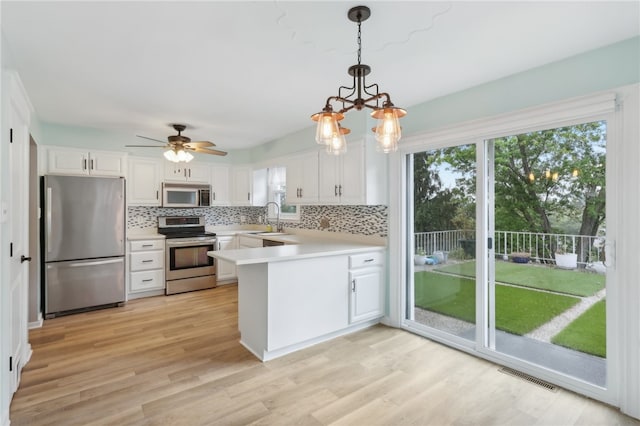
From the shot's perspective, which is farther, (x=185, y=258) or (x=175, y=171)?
(x=175, y=171)

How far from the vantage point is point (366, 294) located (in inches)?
131

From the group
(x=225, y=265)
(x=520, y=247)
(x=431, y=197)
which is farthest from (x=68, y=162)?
(x=520, y=247)

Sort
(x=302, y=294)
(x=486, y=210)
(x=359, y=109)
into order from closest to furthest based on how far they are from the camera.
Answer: (x=359, y=109)
(x=486, y=210)
(x=302, y=294)

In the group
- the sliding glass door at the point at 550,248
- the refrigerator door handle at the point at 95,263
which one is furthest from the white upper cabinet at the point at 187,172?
the sliding glass door at the point at 550,248

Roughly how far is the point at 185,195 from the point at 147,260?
1.15 metres

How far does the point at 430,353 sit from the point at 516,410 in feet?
2.77

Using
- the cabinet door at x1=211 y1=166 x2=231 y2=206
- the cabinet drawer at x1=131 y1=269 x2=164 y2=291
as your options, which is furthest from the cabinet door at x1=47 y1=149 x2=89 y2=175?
the cabinet door at x1=211 y1=166 x2=231 y2=206

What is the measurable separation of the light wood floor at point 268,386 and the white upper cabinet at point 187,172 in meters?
2.49

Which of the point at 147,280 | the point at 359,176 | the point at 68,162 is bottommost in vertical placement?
the point at 147,280

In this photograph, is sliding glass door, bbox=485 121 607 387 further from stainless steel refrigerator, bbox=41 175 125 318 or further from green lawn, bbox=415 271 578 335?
stainless steel refrigerator, bbox=41 175 125 318

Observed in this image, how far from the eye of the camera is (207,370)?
8.31 feet

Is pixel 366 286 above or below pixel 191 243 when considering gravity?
below

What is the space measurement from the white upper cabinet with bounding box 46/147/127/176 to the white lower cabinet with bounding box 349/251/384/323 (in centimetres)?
343

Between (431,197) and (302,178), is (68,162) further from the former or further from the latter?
(431,197)
